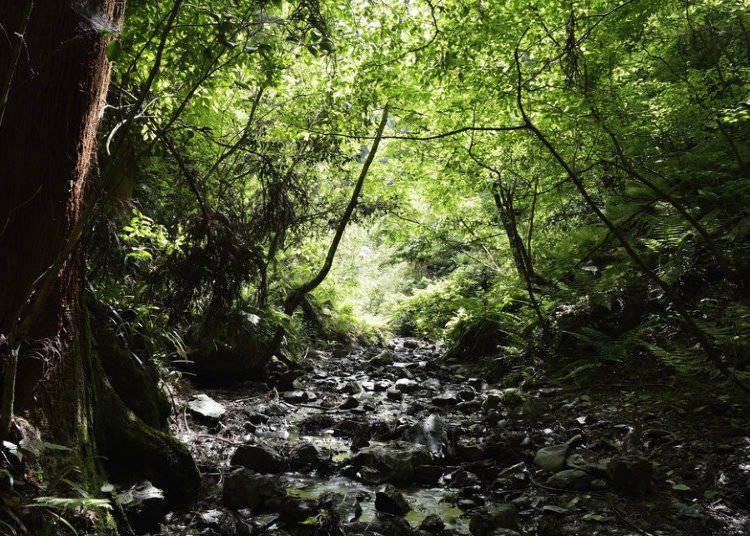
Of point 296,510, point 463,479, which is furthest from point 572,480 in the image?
point 296,510

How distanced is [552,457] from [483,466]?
67cm

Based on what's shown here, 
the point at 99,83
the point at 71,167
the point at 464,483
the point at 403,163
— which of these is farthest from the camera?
the point at 403,163

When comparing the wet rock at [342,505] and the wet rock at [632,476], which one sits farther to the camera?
the wet rock at [342,505]

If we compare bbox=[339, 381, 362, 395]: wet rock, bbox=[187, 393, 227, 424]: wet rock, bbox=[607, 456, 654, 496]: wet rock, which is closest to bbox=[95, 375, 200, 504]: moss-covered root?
bbox=[187, 393, 227, 424]: wet rock

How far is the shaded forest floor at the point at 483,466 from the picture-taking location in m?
3.33

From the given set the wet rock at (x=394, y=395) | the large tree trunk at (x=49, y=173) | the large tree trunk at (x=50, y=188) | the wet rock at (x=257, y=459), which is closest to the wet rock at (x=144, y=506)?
the large tree trunk at (x=50, y=188)

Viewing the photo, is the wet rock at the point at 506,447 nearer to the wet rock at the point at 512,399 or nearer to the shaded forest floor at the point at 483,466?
the shaded forest floor at the point at 483,466

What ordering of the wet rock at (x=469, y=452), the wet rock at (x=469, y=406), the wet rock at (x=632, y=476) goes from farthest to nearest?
the wet rock at (x=469, y=406)
the wet rock at (x=469, y=452)
the wet rock at (x=632, y=476)

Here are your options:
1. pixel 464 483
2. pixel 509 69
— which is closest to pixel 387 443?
pixel 464 483

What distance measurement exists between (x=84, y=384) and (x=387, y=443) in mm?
3481

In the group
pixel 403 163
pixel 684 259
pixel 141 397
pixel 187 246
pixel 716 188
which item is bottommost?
pixel 141 397

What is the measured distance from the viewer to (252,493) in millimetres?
3805

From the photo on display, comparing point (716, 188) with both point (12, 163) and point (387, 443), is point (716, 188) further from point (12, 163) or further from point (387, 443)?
point (12, 163)

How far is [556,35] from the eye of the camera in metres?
6.58
